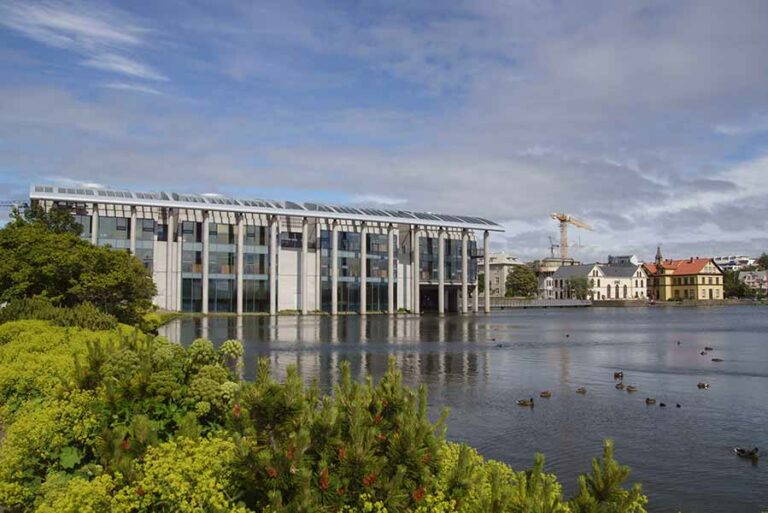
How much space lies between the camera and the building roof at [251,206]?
7969 cm

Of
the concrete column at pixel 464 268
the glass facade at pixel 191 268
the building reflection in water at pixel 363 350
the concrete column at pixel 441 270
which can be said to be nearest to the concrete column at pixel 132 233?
the glass facade at pixel 191 268

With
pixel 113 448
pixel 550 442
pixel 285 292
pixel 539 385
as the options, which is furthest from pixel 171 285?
pixel 113 448

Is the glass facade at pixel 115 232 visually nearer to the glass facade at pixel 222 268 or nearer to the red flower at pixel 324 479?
the glass facade at pixel 222 268

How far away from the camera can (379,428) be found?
23.0ft

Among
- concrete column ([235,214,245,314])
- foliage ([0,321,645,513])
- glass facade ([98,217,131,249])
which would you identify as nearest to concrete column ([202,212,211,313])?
concrete column ([235,214,245,314])

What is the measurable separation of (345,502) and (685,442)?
14575 mm

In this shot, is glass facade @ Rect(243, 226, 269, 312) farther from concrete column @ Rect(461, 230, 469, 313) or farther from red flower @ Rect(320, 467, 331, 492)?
red flower @ Rect(320, 467, 331, 492)

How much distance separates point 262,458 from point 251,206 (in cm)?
8317

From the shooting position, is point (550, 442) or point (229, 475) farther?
point (550, 442)

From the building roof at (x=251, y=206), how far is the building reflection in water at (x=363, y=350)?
23.6 m

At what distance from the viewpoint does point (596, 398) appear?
24797mm

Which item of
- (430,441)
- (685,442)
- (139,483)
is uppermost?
(430,441)

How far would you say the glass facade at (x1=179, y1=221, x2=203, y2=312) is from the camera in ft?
281

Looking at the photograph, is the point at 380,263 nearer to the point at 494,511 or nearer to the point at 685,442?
the point at 685,442
